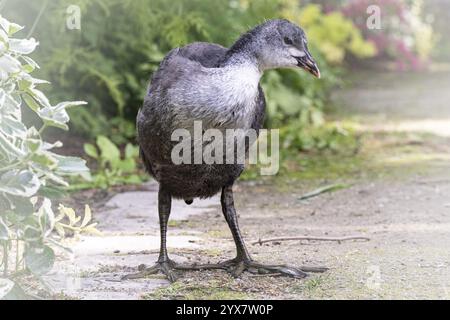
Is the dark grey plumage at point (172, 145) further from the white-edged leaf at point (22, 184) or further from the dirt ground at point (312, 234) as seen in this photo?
the white-edged leaf at point (22, 184)

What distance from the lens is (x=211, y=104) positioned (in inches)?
160

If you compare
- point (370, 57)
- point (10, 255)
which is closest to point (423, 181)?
point (10, 255)

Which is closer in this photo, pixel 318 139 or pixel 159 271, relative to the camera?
pixel 159 271

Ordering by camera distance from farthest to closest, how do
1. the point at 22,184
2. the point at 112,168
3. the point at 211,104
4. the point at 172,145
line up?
the point at 112,168
the point at 172,145
the point at 211,104
the point at 22,184

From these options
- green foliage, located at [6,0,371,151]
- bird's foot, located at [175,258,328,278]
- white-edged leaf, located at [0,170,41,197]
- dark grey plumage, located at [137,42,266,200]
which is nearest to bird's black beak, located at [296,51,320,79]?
dark grey plumage, located at [137,42,266,200]

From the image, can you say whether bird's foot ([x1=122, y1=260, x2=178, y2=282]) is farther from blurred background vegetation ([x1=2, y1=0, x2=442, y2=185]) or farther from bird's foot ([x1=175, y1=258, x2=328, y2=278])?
blurred background vegetation ([x1=2, y1=0, x2=442, y2=185])

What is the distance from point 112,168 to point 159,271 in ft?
8.61

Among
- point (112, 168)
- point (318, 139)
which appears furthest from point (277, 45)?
point (318, 139)

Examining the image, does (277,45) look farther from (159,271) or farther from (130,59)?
(130,59)

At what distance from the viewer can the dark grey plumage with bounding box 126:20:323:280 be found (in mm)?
4102

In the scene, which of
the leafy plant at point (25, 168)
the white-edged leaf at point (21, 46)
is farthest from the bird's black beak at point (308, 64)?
the white-edged leaf at point (21, 46)

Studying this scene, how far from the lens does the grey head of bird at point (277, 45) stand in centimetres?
430

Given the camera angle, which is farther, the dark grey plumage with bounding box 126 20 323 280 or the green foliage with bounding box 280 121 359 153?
the green foliage with bounding box 280 121 359 153
